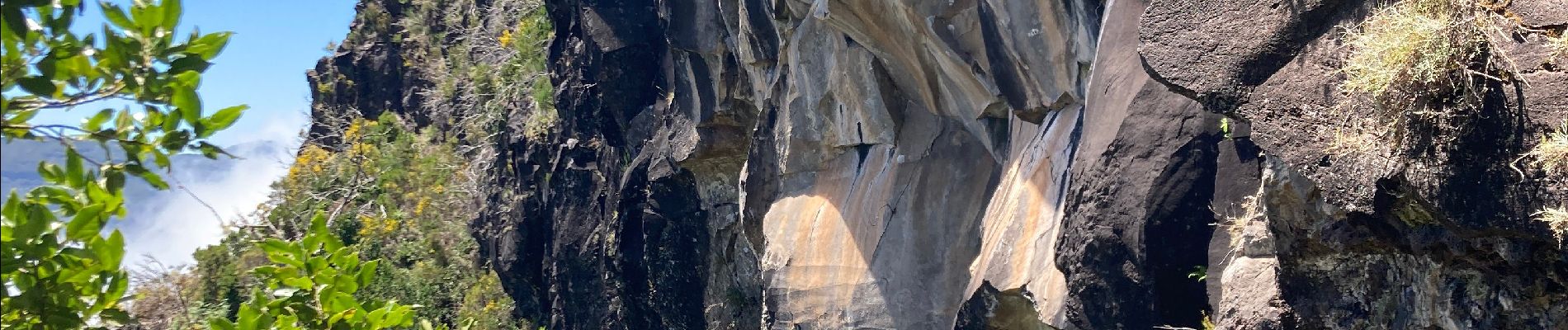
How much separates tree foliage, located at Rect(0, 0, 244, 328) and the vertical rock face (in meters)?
3.36

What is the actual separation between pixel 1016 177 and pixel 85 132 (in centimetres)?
498

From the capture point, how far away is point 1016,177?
6715 mm

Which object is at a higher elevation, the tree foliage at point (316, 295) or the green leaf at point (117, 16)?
the green leaf at point (117, 16)

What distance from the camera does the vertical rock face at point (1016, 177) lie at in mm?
3797

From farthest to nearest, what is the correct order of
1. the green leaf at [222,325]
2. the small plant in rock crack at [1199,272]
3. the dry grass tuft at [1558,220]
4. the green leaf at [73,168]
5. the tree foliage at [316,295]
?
the small plant in rock crack at [1199,272]
the tree foliage at [316,295]
the green leaf at [222,325]
the dry grass tuft at [1558,220]
the green leaf at [73,168]

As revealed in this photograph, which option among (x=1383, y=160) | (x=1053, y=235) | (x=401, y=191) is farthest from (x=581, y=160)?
(x=1383, y=160)

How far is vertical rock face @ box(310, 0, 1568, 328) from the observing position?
149 inches

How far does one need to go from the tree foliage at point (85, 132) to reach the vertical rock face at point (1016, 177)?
11.0 ft

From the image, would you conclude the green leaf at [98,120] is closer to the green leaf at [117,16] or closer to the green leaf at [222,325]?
the green leaf at [117,16]

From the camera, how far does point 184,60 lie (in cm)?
274

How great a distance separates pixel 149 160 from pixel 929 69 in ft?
17.3

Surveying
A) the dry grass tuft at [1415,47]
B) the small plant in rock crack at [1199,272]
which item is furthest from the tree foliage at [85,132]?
the small plant in rock crack at [1199,272]

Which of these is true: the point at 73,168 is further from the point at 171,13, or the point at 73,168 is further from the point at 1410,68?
the point at 1410,68

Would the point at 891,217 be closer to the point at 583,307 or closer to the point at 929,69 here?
A: the point at 929,69
